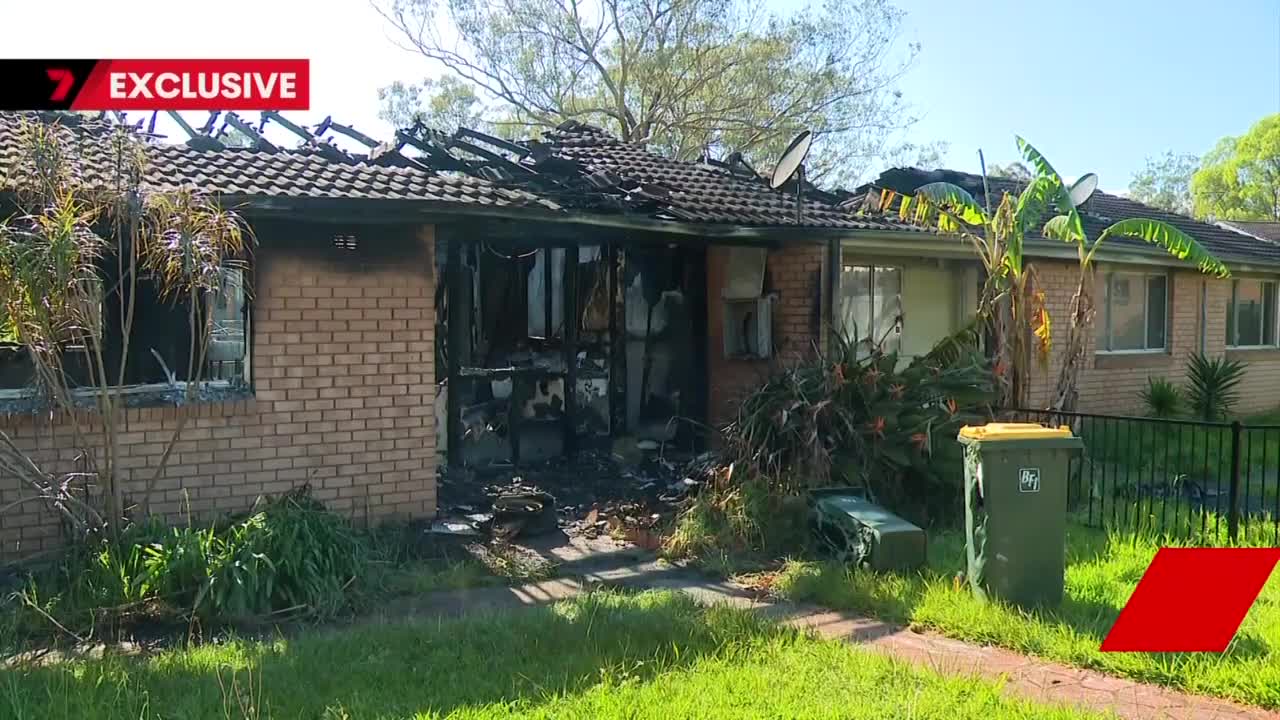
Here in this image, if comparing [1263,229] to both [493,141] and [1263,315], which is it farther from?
[493,141]

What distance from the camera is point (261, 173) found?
23.2ft

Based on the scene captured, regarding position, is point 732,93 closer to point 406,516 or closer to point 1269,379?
point 1269,379

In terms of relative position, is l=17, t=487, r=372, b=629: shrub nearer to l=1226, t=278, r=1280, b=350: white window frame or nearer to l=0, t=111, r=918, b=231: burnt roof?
l=0, t=111, r=918, b=231: burnt roof

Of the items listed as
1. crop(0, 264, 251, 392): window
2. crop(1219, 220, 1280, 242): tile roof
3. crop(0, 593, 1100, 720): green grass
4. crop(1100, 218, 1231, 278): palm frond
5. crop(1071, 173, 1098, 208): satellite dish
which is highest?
crop(1219, 220, 1280, 242): tile roof

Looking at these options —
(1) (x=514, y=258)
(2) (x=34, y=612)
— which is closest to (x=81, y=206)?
(2) (x=34, y=612)

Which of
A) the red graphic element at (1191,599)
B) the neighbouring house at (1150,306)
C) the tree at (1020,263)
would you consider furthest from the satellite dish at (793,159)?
the red graphic element at (1191,599)

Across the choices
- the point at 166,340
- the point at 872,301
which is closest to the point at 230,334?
the point at 166,340

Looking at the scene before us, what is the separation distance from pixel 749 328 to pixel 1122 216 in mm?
9130

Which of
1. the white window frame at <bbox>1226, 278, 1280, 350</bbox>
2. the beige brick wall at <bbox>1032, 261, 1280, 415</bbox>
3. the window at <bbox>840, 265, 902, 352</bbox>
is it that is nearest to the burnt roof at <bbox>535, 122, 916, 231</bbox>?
the window at <bbox>840, 265, 902, 352</bbox>

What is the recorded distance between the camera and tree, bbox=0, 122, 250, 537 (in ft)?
17.7

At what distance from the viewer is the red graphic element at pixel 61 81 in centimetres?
799

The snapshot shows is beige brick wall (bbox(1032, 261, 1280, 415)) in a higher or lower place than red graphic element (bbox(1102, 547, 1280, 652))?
higher

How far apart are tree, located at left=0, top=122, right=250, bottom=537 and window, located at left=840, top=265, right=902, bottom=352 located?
7.06 meters

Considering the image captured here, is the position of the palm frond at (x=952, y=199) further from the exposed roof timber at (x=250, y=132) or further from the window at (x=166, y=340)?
the window at (x=166, y=340)
